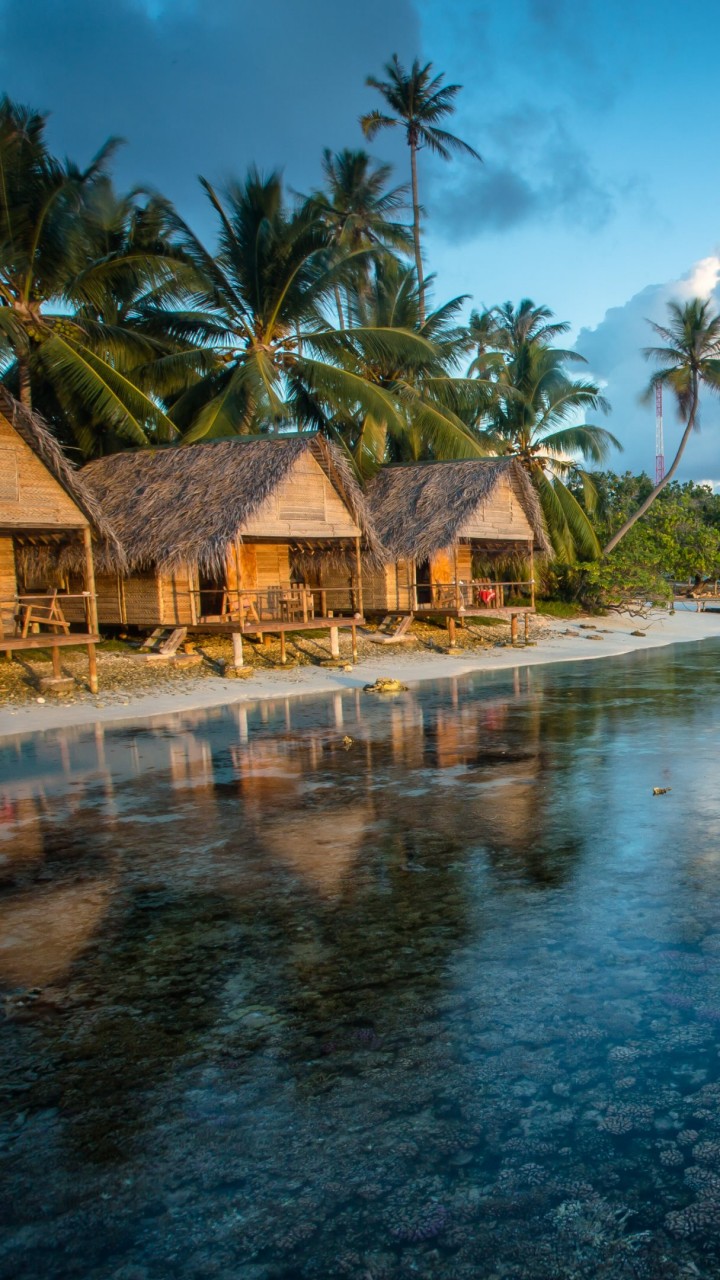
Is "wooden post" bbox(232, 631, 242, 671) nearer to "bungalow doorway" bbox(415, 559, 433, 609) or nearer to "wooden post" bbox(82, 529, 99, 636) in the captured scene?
"wooden post" bbox(82, 529, 99, 636)

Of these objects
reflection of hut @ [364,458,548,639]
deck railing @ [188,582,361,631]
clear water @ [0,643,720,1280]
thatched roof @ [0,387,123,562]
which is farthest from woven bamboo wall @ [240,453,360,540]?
clear water @ [0,643,720,1280]

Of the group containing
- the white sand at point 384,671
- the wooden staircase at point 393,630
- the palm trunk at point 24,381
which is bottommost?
the white sand at point 384,671

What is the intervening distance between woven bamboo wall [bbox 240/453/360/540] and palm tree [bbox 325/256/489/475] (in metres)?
2.83

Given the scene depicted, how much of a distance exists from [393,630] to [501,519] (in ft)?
11.8

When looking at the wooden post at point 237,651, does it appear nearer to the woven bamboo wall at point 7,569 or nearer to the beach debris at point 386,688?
the beach debris at point 386,688

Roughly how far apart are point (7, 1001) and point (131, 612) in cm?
1508

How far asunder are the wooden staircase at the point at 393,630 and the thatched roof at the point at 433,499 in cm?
160

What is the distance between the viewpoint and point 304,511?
18844 millimetres

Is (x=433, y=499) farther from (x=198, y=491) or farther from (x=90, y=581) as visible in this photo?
(x=90, y=581)

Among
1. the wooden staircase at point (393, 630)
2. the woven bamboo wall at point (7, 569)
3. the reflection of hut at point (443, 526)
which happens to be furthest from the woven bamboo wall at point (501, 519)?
the woven bamboo wall at point (7, 569)

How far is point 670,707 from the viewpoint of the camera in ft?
41.4

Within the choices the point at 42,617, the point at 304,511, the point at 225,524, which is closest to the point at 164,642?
the point at 42,617

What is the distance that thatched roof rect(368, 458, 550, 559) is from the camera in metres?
21.6

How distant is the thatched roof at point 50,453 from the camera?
1455 cm
